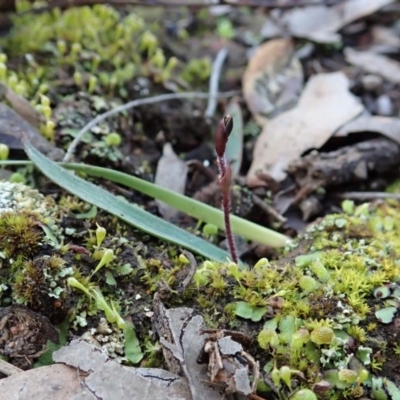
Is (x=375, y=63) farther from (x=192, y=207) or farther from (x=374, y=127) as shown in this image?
(x=192, y=207)

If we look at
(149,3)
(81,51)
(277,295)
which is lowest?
(277,295)

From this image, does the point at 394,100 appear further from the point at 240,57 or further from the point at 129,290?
the point at 129,290

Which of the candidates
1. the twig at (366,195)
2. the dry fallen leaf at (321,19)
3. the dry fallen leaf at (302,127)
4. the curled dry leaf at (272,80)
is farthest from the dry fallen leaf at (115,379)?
the dry fallen leaf at (321,19)

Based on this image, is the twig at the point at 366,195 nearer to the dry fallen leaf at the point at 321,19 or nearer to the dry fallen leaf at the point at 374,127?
the dry fallen leaf at the point at 374,127

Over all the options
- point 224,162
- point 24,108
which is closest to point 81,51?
point 24,108

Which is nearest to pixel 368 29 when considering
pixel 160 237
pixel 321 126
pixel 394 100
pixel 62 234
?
pixel 394 100

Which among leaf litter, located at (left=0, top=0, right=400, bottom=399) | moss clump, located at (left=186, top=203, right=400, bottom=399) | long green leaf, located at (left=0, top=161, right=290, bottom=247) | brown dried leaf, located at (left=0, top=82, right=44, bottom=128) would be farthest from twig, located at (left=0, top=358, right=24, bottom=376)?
brown dried leaf, located at (left=0, top=82, right=44, bottom=128)
